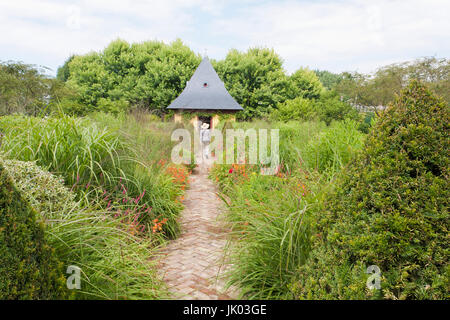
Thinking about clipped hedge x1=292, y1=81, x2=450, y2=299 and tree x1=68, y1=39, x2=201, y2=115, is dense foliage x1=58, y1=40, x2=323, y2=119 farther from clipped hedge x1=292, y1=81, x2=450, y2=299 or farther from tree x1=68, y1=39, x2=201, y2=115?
clipped hedge x1=292, y1=81, x2=450, y2=299

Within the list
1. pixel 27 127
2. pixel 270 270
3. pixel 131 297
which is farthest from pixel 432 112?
pixel 27 127

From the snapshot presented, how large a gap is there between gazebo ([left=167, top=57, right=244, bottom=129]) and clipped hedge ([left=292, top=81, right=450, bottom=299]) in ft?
63.3

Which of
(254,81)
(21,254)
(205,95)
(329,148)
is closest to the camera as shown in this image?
(21,254)

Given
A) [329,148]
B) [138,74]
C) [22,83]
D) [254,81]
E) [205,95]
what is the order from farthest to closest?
[138,74], [254,81], [205,95], [22,83], [329,148]

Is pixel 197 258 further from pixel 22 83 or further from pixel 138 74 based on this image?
pixel 138 74

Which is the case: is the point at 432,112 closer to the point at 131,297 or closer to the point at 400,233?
the point at 400,233

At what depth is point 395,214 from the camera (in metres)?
1.42

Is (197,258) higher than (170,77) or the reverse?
→ the reverse

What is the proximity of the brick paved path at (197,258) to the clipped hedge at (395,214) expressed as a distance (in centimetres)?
110

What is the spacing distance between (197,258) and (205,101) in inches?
735

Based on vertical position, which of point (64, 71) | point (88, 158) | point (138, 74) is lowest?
point (88, 158)

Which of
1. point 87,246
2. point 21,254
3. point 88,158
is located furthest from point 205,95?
point 21,254

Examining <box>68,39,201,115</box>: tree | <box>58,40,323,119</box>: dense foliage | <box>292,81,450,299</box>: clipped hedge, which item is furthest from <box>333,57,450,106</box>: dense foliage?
<box>292,81,450,299</box>: clipped hedge
